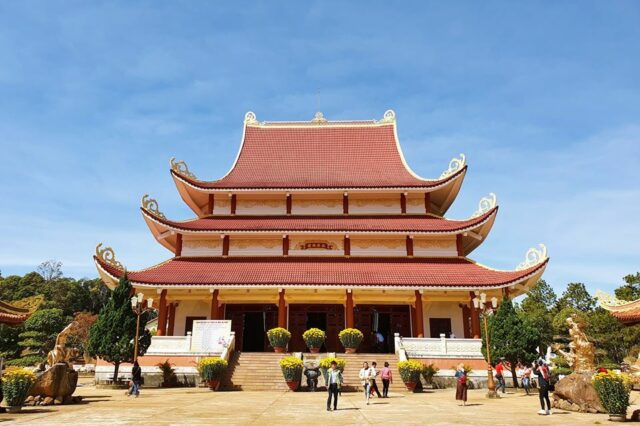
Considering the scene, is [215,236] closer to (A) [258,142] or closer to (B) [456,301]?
(A) [258,142]

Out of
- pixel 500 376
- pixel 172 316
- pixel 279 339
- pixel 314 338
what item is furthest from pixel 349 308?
pixel 172 316

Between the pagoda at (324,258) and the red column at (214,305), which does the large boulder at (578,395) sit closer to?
the pagoda at (324,258)

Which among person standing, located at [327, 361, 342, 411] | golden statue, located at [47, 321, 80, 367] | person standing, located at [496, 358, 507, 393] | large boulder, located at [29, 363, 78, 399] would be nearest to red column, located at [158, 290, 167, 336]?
Answer: golden statue, located at [47, 321, 80, 367]

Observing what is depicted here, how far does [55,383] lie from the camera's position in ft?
46.8

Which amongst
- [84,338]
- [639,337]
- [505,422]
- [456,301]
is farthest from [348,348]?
[84,338]

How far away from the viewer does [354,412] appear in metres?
12.6

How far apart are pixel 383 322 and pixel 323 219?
7.16 m

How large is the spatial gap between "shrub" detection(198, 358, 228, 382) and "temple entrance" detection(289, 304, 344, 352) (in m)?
7.88

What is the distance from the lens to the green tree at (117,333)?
1964cm

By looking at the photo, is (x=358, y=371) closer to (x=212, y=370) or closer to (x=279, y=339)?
(x=279, y=339)

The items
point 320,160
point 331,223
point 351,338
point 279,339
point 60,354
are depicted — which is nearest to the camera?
point 60,354

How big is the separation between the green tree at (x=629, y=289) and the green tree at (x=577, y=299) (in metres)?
15.5

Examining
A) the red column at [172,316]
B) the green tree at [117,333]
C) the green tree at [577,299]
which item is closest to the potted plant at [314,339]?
the green tree at [117,333]

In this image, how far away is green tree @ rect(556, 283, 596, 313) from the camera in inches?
2399
